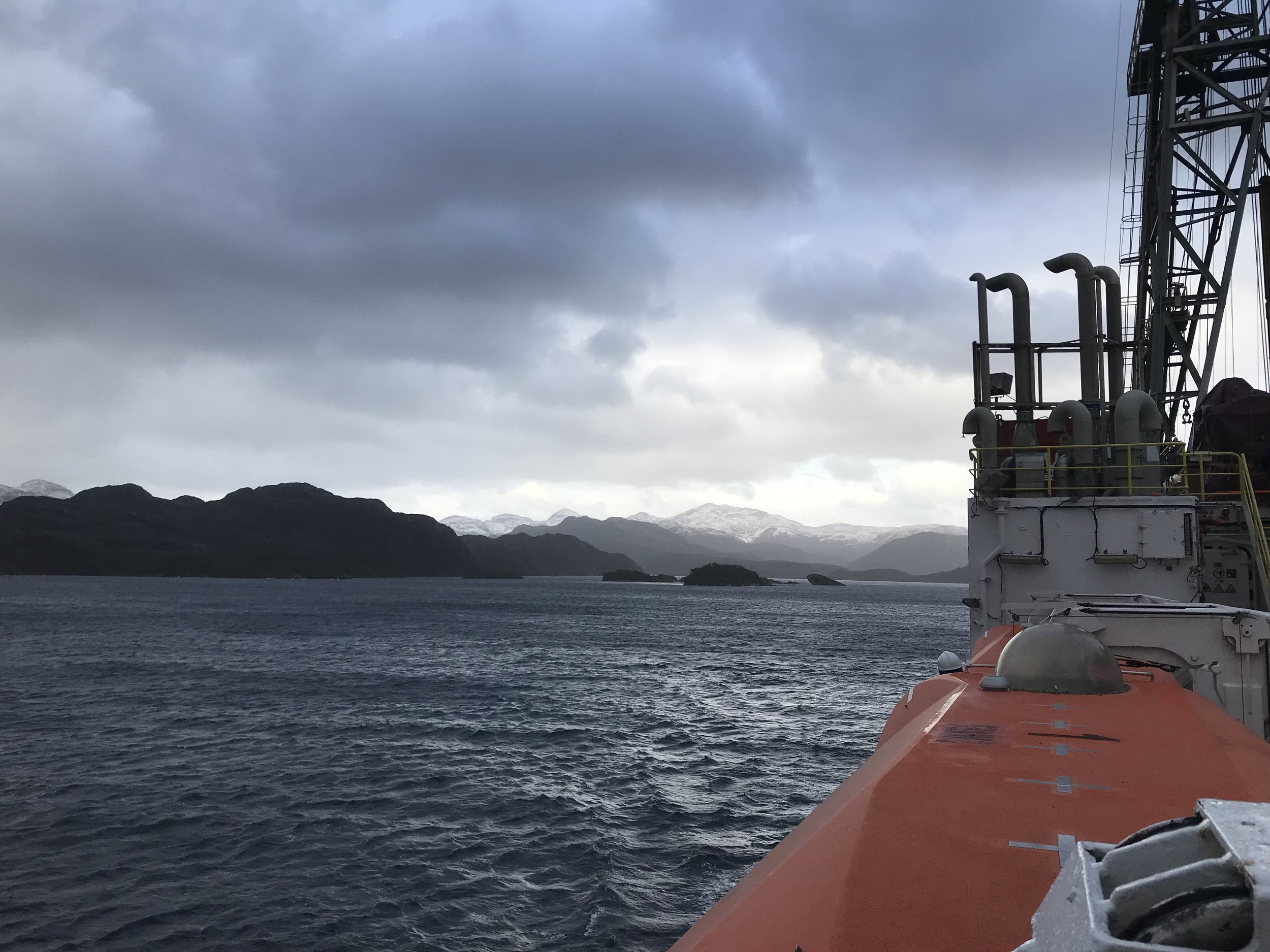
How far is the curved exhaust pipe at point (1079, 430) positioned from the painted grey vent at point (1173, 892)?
23.5 metres

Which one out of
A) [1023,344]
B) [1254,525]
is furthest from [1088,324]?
[1254,525]

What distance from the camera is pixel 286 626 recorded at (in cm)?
8050

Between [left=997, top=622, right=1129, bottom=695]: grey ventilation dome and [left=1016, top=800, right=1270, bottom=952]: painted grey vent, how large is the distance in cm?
803

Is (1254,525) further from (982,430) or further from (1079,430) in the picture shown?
(982,430)

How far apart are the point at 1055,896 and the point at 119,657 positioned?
62.0m

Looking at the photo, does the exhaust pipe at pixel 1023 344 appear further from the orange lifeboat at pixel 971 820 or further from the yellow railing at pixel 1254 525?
the orange lifeboat at pixel 971 820

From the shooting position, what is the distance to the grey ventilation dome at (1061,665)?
9.53 meters

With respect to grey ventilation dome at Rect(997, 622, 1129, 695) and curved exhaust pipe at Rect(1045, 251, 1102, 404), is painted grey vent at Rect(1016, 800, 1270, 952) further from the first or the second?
curved exhaust pipe at Rect(1045, 251, 1102, 404)

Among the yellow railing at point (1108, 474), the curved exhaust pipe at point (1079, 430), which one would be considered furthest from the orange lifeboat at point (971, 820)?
the curved exhaust pipe at point (1079, 430)

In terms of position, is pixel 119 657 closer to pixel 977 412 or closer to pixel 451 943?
pixel 451 943

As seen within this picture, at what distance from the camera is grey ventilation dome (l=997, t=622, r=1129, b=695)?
9.53 m

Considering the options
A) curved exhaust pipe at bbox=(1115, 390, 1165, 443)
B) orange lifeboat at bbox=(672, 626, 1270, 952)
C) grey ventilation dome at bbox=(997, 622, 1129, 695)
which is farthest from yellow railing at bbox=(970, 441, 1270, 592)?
orange lifeboat at bbox=(672, 626, 1270, 952)

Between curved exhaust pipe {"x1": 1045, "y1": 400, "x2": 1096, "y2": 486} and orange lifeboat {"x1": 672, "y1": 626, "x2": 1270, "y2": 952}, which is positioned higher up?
curved exhaust pipe {"x1": 1045, "y1": 400, "x2": 1096, "y2": 486}

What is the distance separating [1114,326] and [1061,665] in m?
28.0
